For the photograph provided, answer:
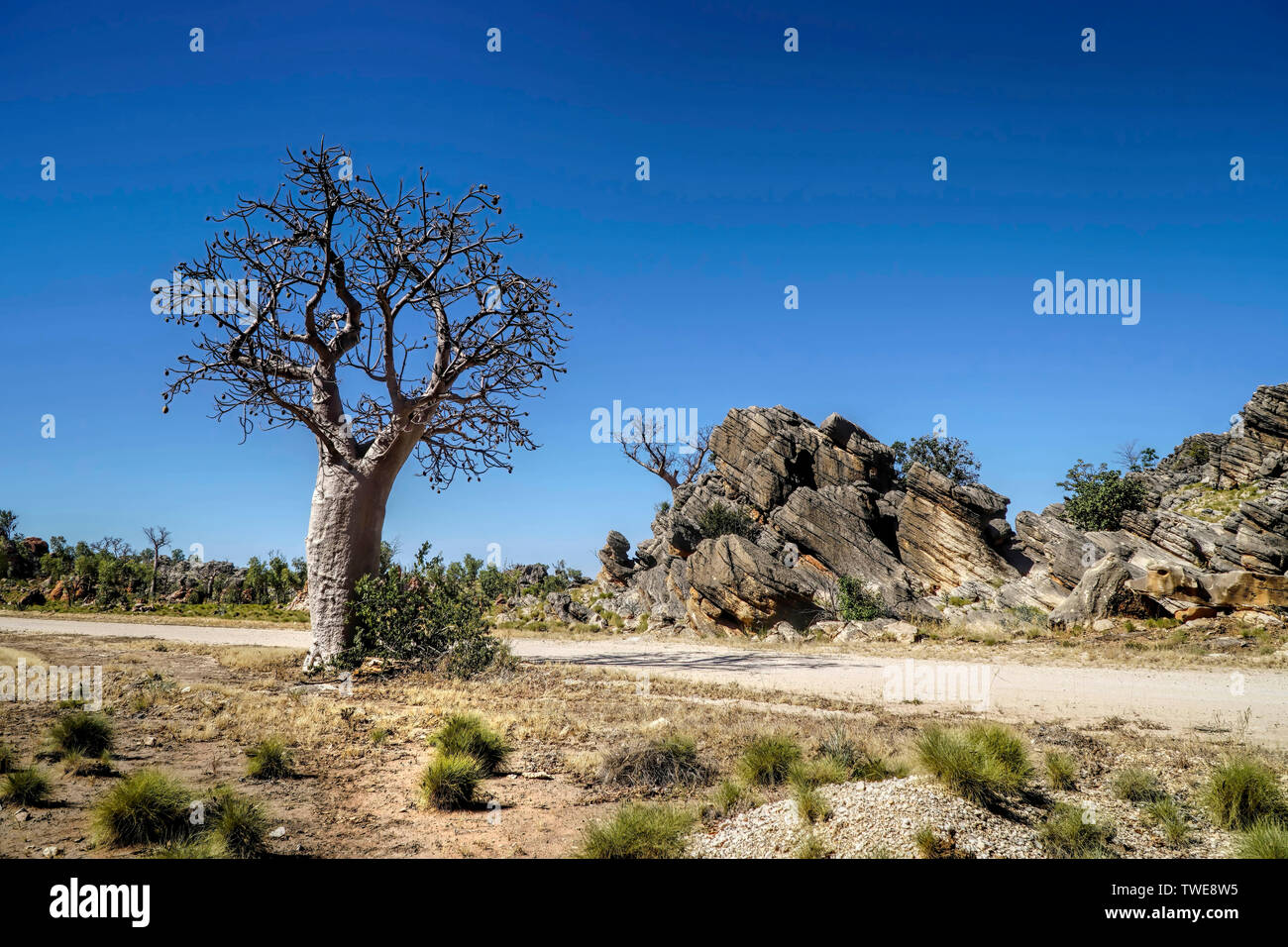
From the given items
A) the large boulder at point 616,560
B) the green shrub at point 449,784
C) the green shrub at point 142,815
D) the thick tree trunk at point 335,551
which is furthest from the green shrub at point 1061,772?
the large boulder at point 616,560

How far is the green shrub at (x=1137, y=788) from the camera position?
515 centimetres

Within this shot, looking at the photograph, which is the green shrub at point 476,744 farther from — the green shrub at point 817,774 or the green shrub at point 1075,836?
A: the green shrub at point 1075,836

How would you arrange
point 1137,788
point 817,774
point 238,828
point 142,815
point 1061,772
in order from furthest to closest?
point 1061,772 → point 817,774 → point 1137,788 → point 142,815 → point 238,828

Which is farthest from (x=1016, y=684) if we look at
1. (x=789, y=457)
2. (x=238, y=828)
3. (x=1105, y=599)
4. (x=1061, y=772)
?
(x=789, y=457)

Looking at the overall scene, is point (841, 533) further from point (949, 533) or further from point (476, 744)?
point (476, 744)

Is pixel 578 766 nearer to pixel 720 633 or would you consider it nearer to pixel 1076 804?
pixel 1076 804

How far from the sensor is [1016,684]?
1048 centimetres

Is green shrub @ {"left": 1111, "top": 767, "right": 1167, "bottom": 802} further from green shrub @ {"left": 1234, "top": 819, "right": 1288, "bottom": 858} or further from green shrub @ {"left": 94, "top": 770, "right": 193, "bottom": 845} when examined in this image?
green shrub @ {"left": 94, "top": 770, "right": 193, "bottom": 845}

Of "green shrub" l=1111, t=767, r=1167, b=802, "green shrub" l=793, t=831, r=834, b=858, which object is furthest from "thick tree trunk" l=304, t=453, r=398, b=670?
"green shrub" l=1111, t=767, r=1167, b=802

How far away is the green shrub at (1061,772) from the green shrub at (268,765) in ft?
20.0

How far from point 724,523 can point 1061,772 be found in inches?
1064

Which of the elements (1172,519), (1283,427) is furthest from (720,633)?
(1283,427)
